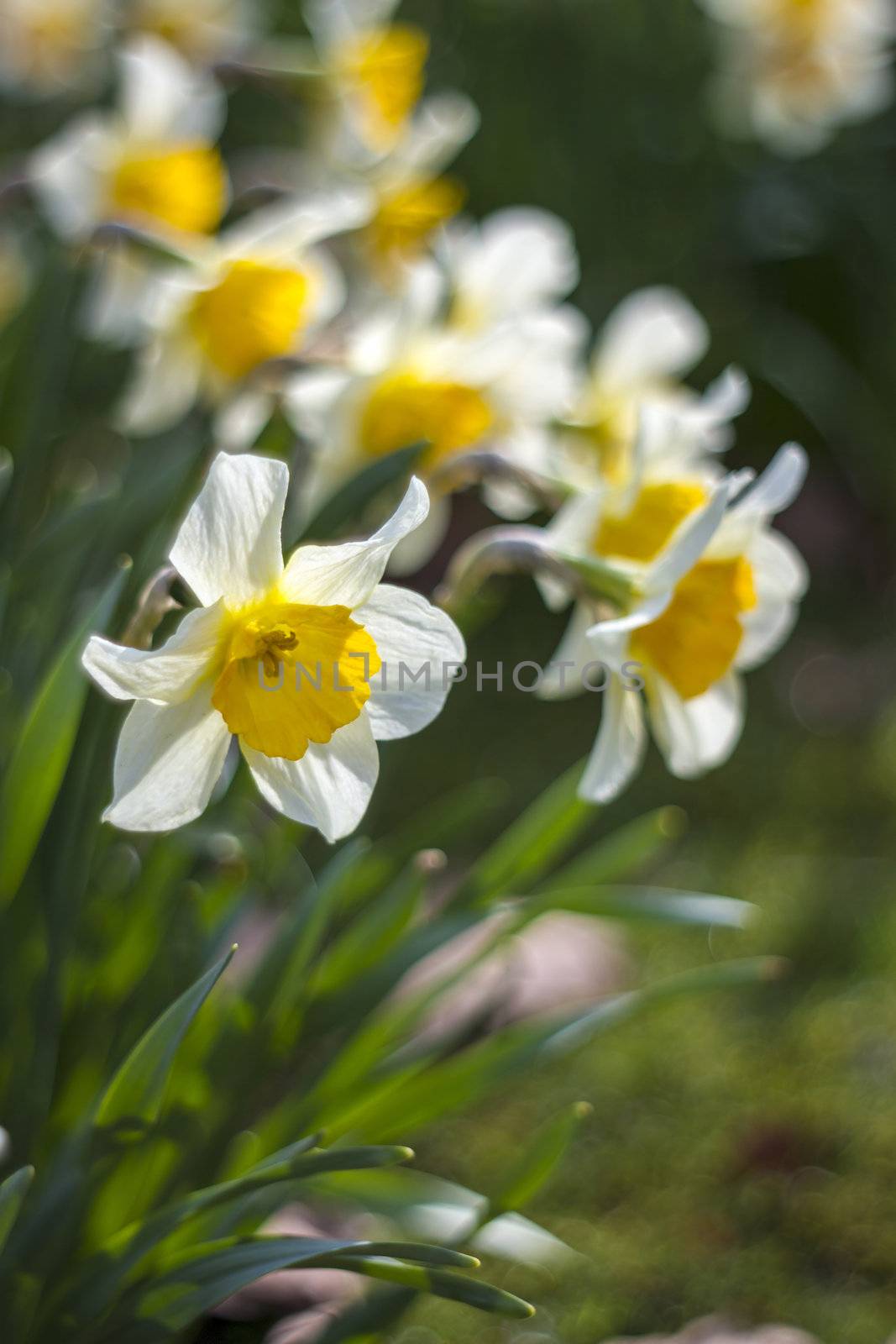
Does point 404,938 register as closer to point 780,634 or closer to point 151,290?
point 780,634

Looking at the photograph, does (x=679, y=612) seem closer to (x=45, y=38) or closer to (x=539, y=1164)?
(x=539, y=1164)

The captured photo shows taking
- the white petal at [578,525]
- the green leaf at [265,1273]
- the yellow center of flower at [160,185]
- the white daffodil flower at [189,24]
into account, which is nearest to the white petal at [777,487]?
the white petal at [578,525]

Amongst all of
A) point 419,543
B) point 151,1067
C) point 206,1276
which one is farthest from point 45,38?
point 206,1276

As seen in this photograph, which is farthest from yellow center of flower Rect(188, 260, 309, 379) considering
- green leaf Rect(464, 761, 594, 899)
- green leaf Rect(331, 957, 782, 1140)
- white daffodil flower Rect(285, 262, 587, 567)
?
green leaf Rect(331, 957, 782, 1140)

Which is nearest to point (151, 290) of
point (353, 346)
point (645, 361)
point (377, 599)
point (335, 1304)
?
point (353, 346)

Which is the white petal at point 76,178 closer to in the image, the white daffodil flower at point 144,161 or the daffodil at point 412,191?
the white daffodil flower at point 144,161

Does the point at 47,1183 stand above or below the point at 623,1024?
above

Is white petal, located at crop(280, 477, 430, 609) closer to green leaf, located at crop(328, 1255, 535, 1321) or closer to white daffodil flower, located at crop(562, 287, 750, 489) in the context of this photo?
green leaf, located at crop(328, 1255, 535, 1321)
